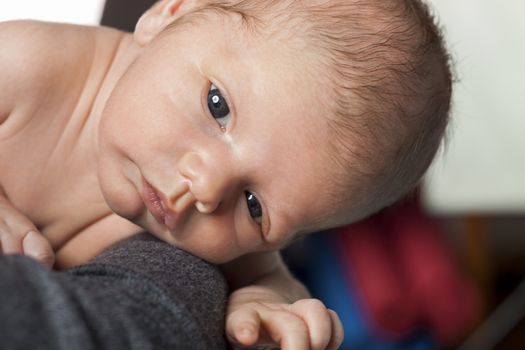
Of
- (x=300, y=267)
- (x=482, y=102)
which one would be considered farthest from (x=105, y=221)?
(x=482, y=102)

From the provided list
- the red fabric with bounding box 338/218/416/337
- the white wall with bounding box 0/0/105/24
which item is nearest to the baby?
the white wall with bounding box 0/0/105/24

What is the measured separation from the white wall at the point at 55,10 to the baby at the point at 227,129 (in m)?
0.48

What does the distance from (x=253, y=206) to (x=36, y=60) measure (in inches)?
12.3

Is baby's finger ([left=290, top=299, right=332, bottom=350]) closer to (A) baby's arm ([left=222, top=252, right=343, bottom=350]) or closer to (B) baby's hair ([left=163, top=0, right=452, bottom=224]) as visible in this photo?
(A) baby's arm ([left=222, top=252, right=343, bottom=350])

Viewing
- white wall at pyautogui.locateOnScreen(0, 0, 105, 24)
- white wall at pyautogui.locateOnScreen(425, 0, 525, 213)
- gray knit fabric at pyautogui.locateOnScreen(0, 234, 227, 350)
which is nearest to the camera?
gray knit fabric at pyautogui.locateOnScreen(0, 234, 227, 350)

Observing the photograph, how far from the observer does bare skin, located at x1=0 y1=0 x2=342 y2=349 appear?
84 cm

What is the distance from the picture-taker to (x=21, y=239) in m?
0.84

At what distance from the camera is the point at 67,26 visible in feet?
3.33

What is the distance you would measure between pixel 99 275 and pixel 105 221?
0.39 m

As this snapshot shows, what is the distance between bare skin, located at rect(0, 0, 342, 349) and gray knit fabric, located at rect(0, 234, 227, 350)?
10 centimetres

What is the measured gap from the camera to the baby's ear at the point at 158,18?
39.2 inches

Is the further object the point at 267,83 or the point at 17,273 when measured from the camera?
the point at 267,83

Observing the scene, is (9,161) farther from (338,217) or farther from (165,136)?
(338,217)

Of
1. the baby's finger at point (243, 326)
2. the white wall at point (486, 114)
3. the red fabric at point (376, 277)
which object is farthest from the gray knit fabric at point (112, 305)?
the white wall at point (486, 114)
